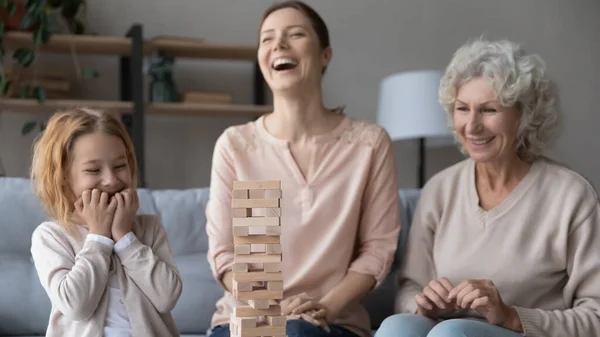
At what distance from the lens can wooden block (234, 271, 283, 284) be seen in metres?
1.11

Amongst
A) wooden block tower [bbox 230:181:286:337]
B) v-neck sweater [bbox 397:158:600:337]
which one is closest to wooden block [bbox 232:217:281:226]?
wooden block tower [bbox 230:181:286:337]

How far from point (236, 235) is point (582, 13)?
344cm

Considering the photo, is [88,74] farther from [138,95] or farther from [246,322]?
[246,322]

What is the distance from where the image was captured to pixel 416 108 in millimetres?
3213

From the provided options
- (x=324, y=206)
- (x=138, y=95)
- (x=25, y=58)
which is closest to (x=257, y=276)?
(x=324, y=206)

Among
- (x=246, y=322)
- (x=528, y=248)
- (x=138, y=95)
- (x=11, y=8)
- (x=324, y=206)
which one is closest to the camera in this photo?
(x=246, y=322)

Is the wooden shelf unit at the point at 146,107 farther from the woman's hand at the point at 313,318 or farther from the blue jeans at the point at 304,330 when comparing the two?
the woman's hand at the point at 313,318

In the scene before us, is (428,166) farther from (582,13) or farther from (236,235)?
(236,235)

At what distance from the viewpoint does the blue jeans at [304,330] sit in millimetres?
1439

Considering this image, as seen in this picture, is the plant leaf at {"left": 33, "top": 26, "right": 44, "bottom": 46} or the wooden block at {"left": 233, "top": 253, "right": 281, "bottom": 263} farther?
the plant leaf at {"left": 33, "top": 26, "right": 44, "bottom": 46}

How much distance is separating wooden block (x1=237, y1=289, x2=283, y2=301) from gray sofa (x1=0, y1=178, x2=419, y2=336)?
3.03 feet

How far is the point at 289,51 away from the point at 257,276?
77 cm

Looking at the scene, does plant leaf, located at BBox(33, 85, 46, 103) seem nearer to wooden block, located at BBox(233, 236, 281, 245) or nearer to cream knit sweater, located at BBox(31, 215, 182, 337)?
cream knit sweater, located at BBox(31, 215, 182, 337)

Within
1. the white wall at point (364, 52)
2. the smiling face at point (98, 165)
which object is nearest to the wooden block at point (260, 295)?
the smiling face at point (98, 165)
